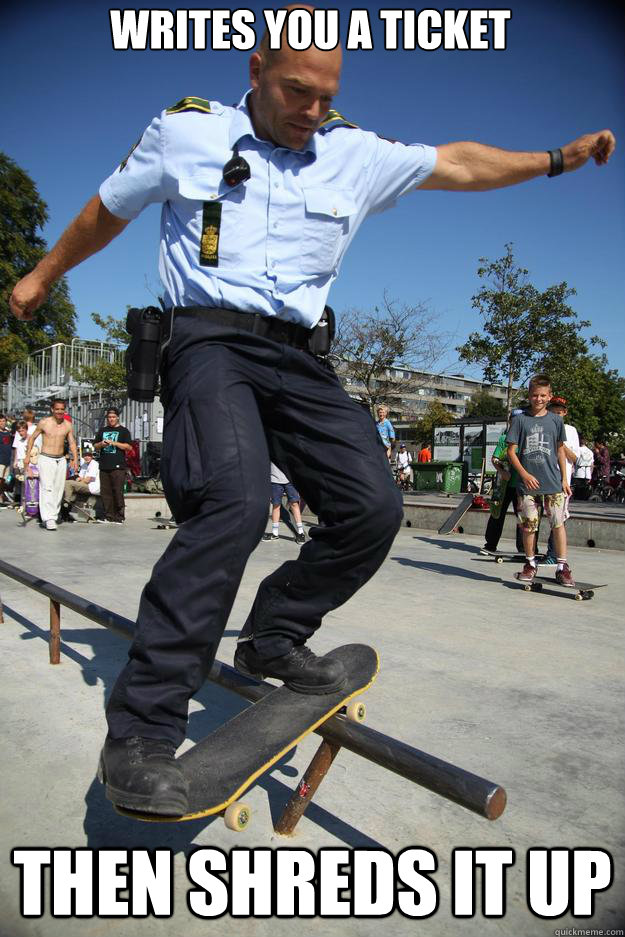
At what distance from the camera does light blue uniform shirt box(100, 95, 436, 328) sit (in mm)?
2033

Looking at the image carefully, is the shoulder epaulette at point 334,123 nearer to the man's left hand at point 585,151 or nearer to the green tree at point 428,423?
the man's left hand at point 585,151

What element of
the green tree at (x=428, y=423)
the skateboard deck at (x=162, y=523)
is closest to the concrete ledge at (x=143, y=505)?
the skateboard deck at (x=162, y=523)

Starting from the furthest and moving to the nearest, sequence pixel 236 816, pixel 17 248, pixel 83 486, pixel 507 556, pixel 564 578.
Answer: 1. pixel 17 248
2. pixel 83 486
3. pixel 507 556
4. pixel 564 578
5. pixel 236 816

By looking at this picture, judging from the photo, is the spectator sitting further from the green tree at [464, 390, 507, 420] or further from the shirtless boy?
the green tree at [464, 390, 507, 420]

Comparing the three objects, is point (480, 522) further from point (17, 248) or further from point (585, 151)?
point (17, 248)

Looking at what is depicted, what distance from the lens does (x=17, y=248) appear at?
29.7 metres

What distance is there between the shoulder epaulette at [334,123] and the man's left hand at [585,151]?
0.76 metres

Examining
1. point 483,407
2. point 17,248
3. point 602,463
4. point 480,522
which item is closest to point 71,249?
point 480,522

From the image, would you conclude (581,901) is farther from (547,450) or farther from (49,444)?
(49,444)

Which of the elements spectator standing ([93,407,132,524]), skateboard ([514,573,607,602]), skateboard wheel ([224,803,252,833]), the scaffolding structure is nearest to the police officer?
skateboard wheel ([224,803,252,833])

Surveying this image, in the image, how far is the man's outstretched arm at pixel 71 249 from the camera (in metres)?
2.23

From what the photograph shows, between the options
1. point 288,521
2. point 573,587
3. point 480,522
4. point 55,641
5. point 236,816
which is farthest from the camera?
point 288,521

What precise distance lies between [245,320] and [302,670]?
3.63 ft

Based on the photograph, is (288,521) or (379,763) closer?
(379,763)
